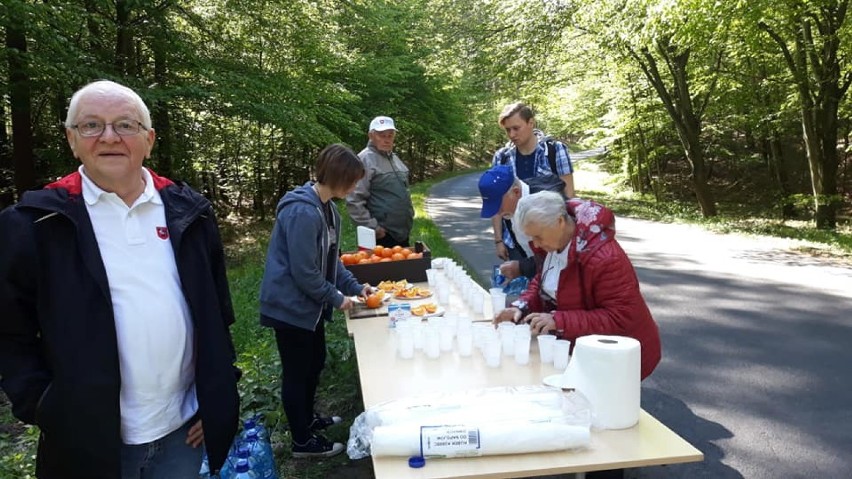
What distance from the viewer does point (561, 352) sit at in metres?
2.55

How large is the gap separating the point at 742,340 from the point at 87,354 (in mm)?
5432

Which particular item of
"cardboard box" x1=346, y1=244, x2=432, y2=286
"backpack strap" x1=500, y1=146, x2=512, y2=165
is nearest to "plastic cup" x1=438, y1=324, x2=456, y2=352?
"cardboard box" x1=346, y1=244, x2=432, y2=286

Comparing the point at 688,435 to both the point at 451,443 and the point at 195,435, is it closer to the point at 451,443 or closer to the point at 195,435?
the point at 451,443

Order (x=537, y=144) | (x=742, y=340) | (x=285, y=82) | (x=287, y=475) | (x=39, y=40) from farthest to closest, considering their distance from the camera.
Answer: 1. (x=285, y=82)
2. (x=39, y=40)
3. (x=742, y=340)
4. (x=537, y=144)
5. (x=287, y=475)

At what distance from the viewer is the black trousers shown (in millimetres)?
3312

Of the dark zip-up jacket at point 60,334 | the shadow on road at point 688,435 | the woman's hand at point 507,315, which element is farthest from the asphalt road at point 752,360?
the dark zip-up jacket at point 60,334

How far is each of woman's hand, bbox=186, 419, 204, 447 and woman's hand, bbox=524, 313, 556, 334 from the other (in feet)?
4.86

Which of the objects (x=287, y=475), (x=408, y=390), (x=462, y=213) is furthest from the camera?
(x=462, y=213)

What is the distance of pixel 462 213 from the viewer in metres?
15.8

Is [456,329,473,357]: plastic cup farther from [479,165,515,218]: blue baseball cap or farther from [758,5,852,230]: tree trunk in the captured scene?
[758,5,852,230]: tree trunk

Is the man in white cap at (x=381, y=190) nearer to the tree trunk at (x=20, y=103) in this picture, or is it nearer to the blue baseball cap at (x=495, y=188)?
the blue baseball cap at (x=495, y=188)

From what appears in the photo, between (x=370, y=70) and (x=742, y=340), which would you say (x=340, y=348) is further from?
(x=370, y=70)

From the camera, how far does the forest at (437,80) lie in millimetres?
9320

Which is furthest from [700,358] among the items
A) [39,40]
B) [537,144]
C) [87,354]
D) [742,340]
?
[39,40]
